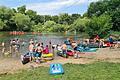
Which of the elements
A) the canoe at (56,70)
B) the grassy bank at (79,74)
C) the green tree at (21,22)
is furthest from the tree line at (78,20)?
the canoe at (56,70)

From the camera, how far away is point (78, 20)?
12269 cm

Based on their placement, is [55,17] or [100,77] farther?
[55,17]

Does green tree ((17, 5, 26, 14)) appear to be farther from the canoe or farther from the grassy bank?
the canoe

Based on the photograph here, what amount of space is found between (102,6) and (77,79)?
7333 centimetres

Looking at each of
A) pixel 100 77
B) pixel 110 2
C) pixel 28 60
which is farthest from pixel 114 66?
pixel 110 2

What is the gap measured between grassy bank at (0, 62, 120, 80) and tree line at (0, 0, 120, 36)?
36510 millimetres

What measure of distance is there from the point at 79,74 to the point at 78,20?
10480 centimetres

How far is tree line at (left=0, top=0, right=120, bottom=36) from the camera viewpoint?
192 ft

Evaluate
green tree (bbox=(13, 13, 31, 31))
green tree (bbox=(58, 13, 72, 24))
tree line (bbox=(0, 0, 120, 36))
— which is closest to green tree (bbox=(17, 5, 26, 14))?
tree line (bbox=(0, 0, 120, 36))

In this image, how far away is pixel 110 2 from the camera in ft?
274

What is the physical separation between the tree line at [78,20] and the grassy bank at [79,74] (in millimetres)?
36510

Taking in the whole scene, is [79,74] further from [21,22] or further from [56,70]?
[21,22]

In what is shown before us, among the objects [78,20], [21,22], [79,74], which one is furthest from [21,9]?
[79,74]

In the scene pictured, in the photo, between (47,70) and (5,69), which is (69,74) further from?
(5,69)
